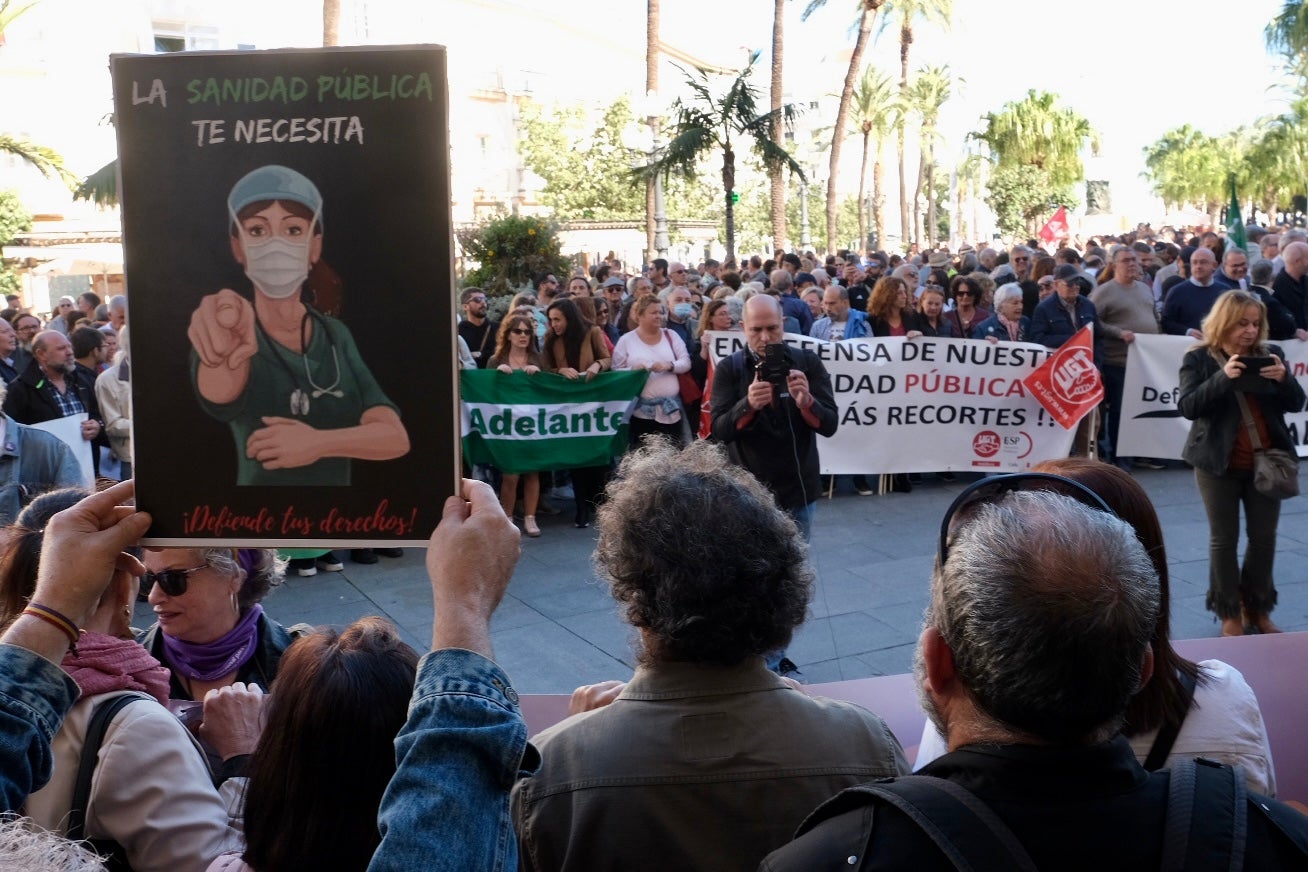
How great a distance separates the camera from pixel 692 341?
33.8ft

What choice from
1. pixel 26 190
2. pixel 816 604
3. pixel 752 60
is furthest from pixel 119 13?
pixel 816 604

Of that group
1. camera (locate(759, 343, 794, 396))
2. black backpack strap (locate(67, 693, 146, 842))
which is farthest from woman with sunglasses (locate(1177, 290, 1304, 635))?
black backpack strap (locate(67, 693, 146, 842))

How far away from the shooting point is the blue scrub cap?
1.96 metres

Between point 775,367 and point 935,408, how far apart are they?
15.0 ft

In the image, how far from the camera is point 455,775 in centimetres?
139

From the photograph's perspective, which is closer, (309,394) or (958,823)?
(958,823)

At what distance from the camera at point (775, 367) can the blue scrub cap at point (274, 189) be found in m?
3.88

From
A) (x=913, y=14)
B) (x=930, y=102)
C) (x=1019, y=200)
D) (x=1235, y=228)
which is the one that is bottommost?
(x=1235, y=228)

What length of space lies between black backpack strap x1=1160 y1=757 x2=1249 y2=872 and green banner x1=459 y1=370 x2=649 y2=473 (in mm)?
7653

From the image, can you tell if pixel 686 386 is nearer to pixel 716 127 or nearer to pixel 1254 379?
pixel 1254 379

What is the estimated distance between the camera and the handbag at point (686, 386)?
928cm

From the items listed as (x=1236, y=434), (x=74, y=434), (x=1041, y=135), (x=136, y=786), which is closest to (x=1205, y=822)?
(x=136, y=786)

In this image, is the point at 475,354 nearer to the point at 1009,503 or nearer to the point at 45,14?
the point at 1009,503

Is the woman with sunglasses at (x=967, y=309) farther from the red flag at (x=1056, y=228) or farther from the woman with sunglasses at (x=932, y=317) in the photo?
the red flag at (x=1056, y=228)
